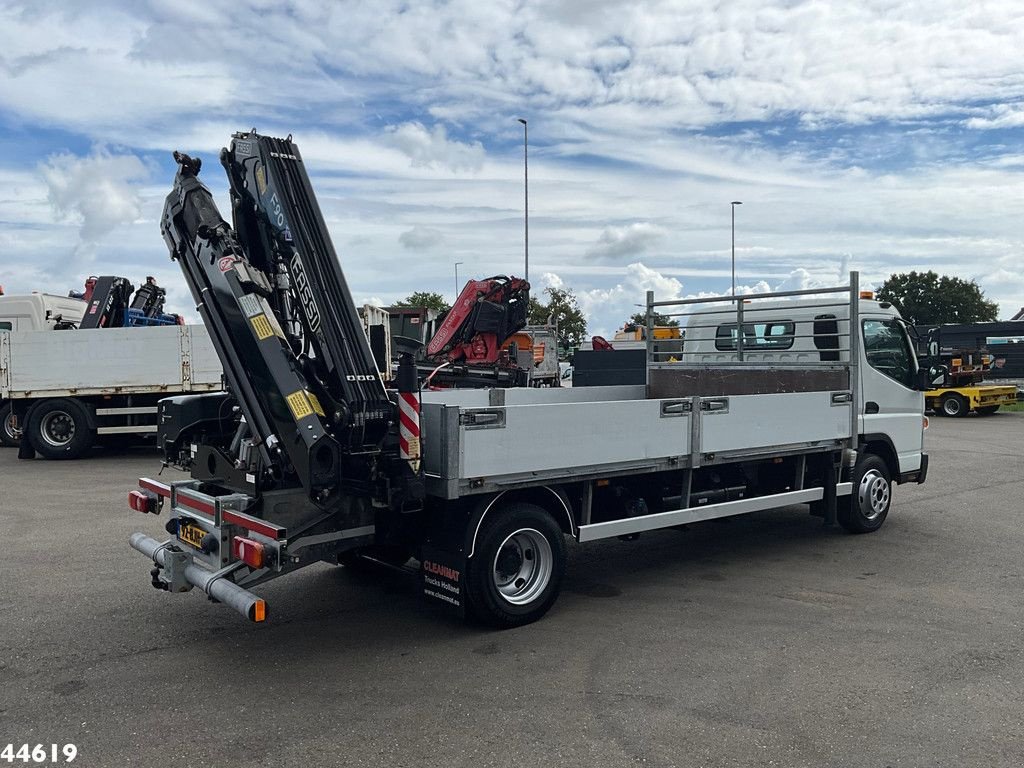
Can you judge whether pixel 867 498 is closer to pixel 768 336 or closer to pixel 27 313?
pixel 768 336

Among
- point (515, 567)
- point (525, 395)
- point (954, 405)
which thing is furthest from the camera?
point (954, 405)

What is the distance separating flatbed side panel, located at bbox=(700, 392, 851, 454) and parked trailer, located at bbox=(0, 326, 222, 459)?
9775mm

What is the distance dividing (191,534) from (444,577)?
1599 mm

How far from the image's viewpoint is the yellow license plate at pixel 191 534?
5180mm

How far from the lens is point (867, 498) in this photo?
27.0 feet

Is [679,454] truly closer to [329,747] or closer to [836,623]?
[836,623]

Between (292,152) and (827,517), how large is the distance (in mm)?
5628

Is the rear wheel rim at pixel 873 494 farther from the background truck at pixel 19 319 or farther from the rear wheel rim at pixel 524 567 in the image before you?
the background truck at pixel 19 319

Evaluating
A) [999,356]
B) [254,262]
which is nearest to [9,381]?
[254,262]

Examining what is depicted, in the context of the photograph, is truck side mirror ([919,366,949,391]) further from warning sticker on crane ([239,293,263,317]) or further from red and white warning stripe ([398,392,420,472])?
warning sticker on crane ([239,293,263,317])

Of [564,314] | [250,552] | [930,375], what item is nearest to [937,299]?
[564,314]

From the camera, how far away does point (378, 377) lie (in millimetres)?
5242

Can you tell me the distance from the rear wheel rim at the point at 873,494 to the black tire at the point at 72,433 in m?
11.9

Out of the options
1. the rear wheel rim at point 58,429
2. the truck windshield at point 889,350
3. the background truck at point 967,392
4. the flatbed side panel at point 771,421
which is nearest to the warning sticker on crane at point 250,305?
the flatbed side panel at point 771,421
